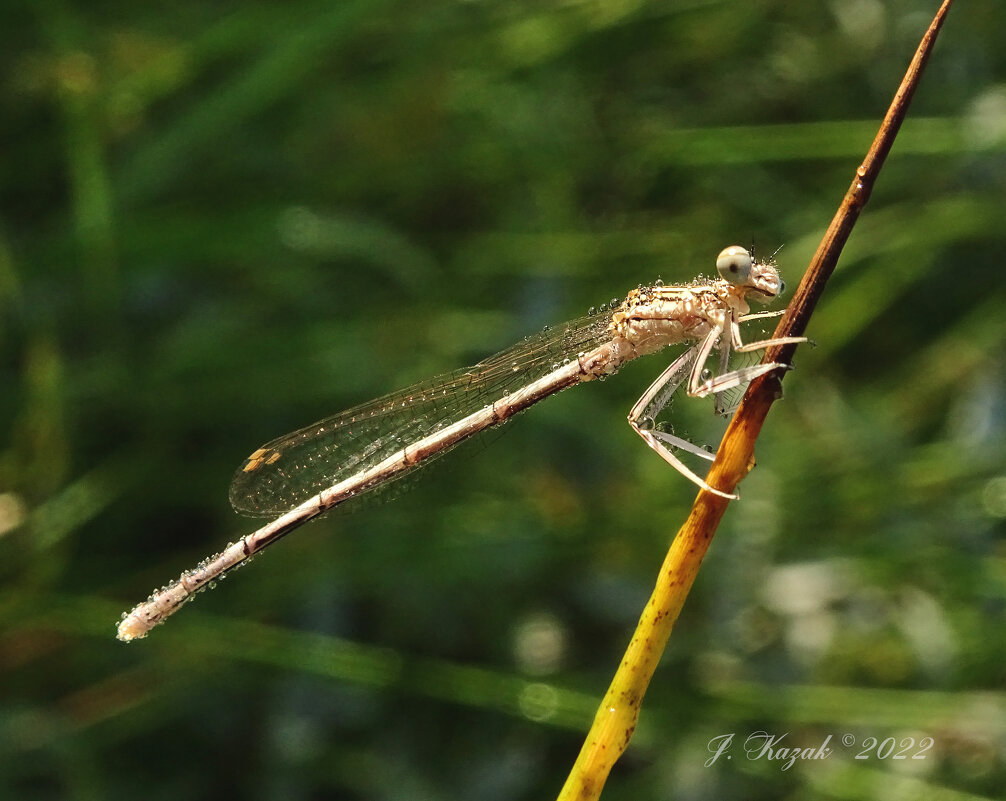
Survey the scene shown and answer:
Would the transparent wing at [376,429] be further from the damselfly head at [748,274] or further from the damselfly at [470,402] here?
the damselfly head at [748,274]

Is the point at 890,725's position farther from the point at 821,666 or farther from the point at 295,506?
the point at 295,506

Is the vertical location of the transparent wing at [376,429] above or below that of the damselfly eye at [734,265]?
above

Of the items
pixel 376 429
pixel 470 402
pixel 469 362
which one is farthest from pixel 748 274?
pixel 469 362

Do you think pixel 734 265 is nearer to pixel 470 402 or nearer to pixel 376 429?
pixel 470 402

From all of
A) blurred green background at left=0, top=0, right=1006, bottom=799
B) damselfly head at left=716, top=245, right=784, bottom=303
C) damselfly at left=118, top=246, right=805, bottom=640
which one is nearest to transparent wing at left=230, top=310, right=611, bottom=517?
damselfly at left=118, top=246, right=805, bottom=640

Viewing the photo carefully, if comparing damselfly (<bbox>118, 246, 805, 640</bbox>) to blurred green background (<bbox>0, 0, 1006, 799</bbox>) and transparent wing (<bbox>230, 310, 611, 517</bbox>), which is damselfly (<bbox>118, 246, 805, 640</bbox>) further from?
blurred green background (<bbox>0, 0, 1006, 799</bbox>)

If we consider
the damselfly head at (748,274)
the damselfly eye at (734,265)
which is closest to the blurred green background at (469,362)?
the damselfly head at (748,274)

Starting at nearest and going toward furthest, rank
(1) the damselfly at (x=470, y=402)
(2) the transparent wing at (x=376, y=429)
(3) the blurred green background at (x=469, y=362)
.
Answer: (1) the damselfly at (x=470, y=402) < (2) the transparent wing at (x=376, y=429) < (3) the blurred green background at (x=469, y=362)
